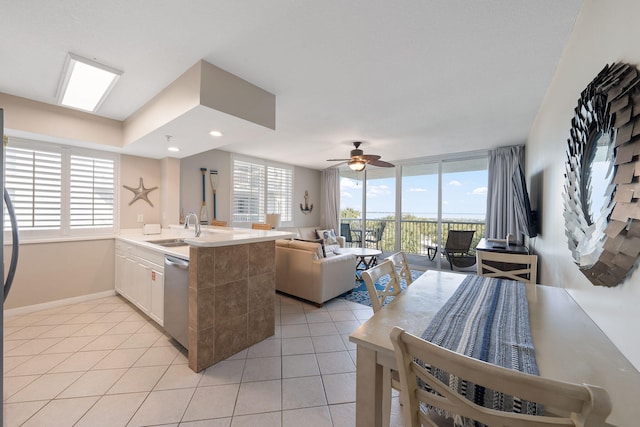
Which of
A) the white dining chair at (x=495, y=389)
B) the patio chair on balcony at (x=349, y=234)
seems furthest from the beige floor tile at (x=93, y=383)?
the patio chair on balcony at (x=349, y=234)

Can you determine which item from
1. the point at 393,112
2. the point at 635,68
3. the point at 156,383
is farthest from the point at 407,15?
the point at 156,383

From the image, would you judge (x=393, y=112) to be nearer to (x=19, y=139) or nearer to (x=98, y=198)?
(x=98, y=198)

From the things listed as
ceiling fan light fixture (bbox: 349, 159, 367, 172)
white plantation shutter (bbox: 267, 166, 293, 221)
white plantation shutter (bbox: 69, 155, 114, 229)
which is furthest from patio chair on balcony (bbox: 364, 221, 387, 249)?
white plantation shutter (bbox: 69, 155, 114, 229)

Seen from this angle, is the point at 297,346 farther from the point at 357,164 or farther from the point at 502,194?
the point at 502,194

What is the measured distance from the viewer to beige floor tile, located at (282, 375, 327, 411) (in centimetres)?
164

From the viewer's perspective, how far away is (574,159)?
4.58 ft

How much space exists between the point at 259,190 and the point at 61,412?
446 cm

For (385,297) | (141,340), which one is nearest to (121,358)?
(141,340)

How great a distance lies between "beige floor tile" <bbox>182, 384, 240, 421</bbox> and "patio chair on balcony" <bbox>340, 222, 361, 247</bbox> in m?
5.28

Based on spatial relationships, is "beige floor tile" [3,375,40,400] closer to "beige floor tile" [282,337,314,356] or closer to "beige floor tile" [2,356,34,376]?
"beige floor tile" [2,356,34,376]

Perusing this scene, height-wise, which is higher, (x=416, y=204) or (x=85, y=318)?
(x=416, y=204)

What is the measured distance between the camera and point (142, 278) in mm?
2758

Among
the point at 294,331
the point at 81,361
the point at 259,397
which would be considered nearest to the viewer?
the point at 259,397

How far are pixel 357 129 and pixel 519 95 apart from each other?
73.8 inches
